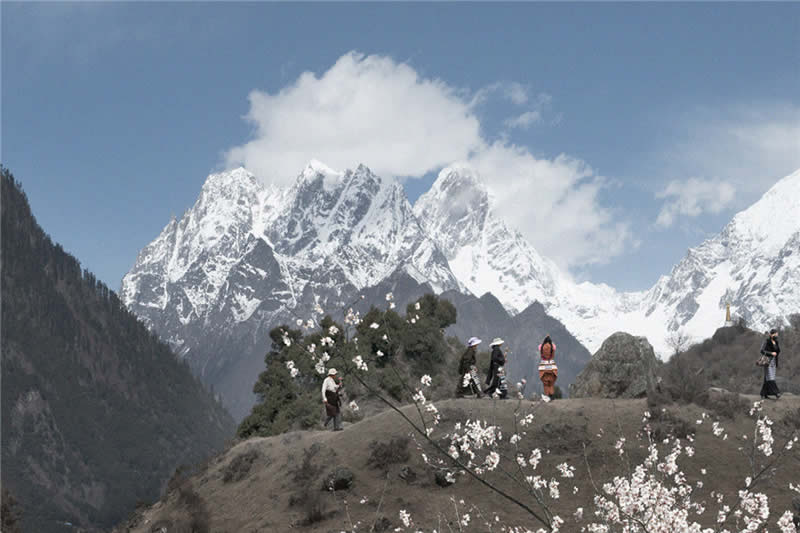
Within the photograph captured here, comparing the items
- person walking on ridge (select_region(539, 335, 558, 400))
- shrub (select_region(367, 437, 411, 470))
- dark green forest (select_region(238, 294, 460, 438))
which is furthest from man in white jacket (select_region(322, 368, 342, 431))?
dark green forest (select_region(238, 294, 460, 438))

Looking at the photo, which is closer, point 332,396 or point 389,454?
point 389,454

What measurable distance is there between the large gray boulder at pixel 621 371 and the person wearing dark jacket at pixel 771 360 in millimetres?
3975

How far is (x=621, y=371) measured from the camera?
27406 millimetres

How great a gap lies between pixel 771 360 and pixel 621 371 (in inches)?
233

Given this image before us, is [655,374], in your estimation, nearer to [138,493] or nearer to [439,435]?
[439,435]

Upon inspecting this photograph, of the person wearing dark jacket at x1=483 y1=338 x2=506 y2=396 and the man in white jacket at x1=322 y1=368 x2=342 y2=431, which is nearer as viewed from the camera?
the person wearing dark jacket at x1=483 y1=338 x2=506 y2=396

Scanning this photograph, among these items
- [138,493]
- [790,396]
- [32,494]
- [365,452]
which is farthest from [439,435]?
[138,493]

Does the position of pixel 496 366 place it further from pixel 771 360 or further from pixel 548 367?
pixel 771 360

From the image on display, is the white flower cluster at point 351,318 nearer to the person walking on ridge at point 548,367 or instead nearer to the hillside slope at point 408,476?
the hillside slope at point 408,476

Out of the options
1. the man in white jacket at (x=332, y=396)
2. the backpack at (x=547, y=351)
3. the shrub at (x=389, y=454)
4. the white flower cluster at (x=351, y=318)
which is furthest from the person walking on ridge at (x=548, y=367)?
the white flower cluster at (x=351, y=318)

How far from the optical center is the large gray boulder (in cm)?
2664

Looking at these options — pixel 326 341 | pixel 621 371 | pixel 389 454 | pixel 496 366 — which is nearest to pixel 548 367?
→ pixel 496 366

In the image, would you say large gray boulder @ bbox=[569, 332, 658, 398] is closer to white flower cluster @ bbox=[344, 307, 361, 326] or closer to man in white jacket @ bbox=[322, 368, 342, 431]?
man in white jacket @ bbox=[322, 368, 342, 431]

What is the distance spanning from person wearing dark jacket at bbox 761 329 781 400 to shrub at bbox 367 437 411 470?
11285 mm
